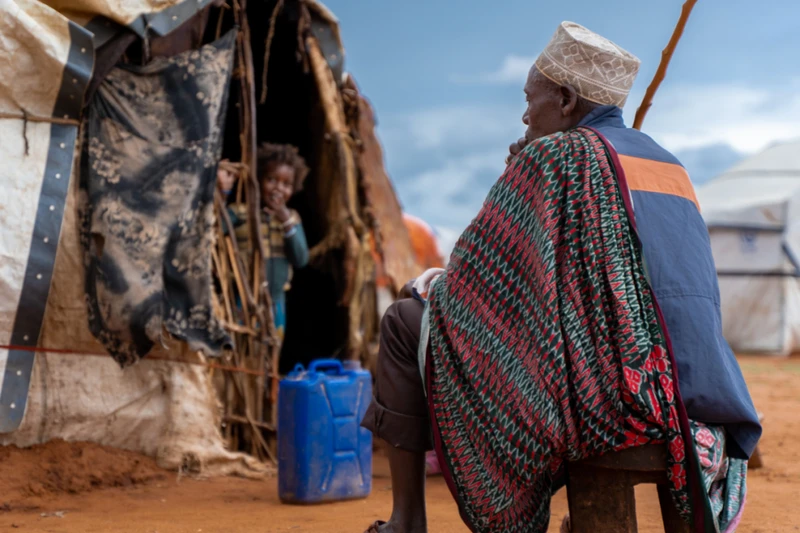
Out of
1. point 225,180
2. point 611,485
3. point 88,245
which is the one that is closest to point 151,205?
point 88,245

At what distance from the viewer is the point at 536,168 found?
2016mm

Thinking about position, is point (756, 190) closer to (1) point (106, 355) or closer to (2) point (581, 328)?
(1) point (106, 355)

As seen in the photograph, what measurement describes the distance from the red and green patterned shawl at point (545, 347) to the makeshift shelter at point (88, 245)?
2267mm

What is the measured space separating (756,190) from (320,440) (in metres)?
14.3

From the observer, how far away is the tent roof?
1402cm

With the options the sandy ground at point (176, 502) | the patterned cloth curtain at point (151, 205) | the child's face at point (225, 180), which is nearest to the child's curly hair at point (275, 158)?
the child's face at point (225, 180)

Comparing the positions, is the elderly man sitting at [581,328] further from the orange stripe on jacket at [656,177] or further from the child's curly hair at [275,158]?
the child's curly hair at [275,158]

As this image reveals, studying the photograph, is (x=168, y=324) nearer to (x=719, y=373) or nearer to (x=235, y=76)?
(x=235, y=76)

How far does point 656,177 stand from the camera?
6.72ft

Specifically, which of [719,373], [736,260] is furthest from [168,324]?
[736,260]

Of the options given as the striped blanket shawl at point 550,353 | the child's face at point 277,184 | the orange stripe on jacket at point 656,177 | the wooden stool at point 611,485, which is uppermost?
the child's face at point 277,184

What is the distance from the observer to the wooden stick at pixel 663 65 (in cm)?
267

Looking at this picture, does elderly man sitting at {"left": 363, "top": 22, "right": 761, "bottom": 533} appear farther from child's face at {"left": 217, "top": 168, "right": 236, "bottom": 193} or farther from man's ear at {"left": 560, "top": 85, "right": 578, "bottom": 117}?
child's face at {"left": 217, "top": 168, "right": 236, "bottom": 193}

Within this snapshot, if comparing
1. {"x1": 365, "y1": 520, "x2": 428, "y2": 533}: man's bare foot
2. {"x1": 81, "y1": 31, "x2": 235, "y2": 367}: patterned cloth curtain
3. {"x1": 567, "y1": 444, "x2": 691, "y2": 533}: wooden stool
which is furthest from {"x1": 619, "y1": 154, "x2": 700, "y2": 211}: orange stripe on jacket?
{"x1": 81, "y1": 31, "x2": 235, "y2": 367}: patterned cloth curtain
